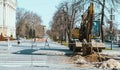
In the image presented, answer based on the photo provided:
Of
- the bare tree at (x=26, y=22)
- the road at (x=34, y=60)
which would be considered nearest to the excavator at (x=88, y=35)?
the road at (x=34, y=60)

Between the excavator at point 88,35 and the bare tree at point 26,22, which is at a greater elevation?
the bare tree at point 26,22

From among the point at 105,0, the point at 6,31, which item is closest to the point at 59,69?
the point at 105,0

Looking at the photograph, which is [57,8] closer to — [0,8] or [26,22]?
[0,8]

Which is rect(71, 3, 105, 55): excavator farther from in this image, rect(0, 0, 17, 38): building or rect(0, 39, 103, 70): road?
rect(0, 0, 17, 38): building

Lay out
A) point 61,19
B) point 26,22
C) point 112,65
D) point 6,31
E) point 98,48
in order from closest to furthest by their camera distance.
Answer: point 112,65
point 98,48
point 61,19
point 6,31
point 26,22

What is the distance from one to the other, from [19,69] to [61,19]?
81239 millimetres

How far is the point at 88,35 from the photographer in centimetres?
3478

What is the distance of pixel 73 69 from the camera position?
19.1m

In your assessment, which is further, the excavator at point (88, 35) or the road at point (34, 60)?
the excavator at point (88, 35)

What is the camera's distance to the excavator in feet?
109

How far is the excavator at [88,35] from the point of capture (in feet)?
109

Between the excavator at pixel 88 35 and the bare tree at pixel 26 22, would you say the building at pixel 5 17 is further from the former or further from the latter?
the excavator at pixel 88 35

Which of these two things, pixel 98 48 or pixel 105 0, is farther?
pixel 105 0

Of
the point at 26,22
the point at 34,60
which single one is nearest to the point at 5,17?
the point at 26,22
